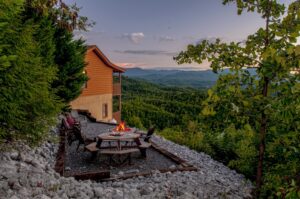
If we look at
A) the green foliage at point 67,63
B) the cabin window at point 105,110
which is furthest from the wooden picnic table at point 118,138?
the cabin window at point 105,110

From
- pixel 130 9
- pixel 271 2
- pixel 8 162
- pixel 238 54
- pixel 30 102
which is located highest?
pixel 130 9

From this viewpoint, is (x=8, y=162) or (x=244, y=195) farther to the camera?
(x=244, y=195)

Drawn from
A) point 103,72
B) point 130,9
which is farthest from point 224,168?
point 130,9

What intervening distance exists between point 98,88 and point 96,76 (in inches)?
40.1

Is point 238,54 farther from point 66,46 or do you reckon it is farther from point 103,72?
point 103,72

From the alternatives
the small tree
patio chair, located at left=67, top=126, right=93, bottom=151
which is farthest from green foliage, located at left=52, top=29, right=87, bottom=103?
the small tree

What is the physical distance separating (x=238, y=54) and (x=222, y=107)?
1294mm

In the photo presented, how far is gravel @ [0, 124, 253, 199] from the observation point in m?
4.73

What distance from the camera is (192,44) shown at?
4.61 meters

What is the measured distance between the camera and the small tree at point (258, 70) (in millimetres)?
3053

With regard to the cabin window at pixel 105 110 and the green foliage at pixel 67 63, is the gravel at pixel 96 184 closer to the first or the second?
the green foliage at pixel 67 63

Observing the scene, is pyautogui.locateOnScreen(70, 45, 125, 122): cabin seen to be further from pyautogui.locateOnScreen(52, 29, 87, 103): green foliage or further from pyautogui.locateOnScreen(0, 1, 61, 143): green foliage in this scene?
pyautogui.locateOnScreen(0, 1, 61, 143): green foliage

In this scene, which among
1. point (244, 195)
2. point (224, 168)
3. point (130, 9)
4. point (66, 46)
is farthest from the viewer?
point (130, 9)

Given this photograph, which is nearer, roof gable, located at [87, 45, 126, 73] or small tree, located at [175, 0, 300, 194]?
small tree, located at [175, 0, 300, 194]
